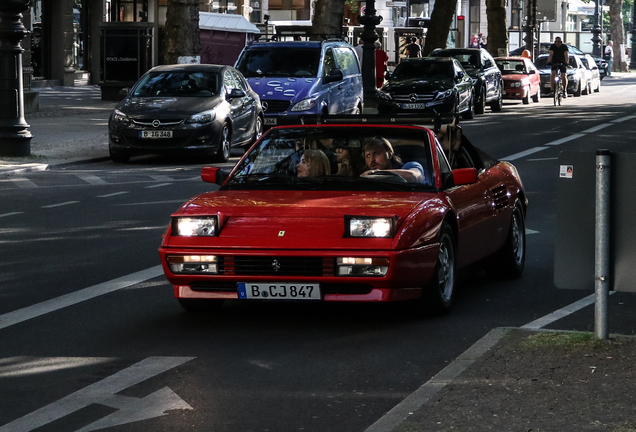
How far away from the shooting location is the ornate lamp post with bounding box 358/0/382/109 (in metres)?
35.0

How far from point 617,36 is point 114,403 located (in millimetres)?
98163

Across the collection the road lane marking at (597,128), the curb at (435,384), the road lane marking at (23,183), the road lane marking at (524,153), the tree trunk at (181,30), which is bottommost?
the road lane marking at (23,183)

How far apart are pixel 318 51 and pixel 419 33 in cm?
3712

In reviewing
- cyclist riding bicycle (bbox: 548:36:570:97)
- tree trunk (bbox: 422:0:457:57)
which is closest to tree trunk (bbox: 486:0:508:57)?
tree trunk (bbox: 422:0:457:57)

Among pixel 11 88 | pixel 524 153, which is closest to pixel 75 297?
pixel 11 88

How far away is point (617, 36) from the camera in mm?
100250

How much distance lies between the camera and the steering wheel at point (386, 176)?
8.52m

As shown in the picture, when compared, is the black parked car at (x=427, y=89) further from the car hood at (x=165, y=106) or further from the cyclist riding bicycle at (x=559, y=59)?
the car hood at (x=165, y=106)

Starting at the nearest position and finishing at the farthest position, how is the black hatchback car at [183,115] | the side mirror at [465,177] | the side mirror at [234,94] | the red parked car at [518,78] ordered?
the side mirror at [465,177], the black hatchback car at [183,115], the side mirror at [234,94], the red parked car at [518,78]

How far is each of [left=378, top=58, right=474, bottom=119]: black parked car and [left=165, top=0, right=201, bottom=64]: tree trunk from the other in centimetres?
469

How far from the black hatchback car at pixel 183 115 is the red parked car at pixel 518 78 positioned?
20.2 m

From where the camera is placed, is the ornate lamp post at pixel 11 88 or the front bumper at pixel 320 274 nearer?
the front bumper at pixel 320 274

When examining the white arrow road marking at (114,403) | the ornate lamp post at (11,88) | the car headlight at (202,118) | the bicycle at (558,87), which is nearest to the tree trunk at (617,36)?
the bicycle at (558,87)

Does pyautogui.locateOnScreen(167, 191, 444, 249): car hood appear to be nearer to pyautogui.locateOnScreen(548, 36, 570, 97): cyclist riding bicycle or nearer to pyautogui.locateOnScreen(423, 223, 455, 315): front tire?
pyautogui.locateOnScreen(423, 223, 455, 315): front tire
